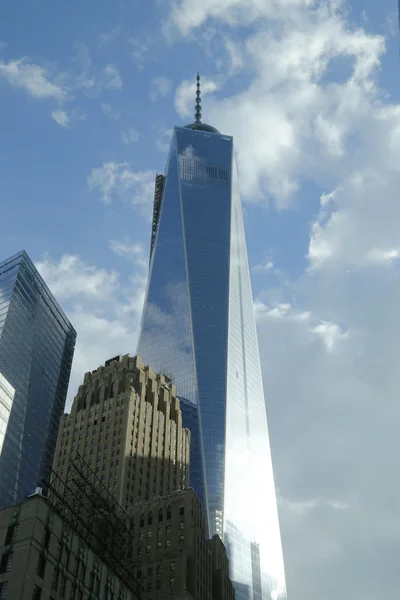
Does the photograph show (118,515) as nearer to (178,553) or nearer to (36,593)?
(178,553)

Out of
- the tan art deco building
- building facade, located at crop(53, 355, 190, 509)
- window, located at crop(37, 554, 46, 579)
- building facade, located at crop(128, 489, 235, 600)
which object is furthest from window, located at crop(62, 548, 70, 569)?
building facade, located at crop(53, 355, 190, 509)

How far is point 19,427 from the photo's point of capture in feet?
618

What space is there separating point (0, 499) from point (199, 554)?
60595 mm

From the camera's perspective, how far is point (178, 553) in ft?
395

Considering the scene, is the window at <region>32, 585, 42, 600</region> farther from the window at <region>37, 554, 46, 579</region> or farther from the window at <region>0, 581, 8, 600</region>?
the window at <region>0, 581, 8, 600</region>

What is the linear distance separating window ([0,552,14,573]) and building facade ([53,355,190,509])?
86.6 m

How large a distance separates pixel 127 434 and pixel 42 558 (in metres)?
102

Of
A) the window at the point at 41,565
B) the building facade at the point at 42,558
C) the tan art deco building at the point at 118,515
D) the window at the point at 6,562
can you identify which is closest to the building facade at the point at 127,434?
the tan art deco building at the point at 118,515

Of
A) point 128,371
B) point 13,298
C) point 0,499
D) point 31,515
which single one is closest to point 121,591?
point 31,515

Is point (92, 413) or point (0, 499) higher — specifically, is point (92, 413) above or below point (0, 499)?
above

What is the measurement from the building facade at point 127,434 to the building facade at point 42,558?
79.7 m

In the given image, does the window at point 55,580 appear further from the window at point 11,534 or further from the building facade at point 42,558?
the window at point 11,534

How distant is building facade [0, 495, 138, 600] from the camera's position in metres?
62.8

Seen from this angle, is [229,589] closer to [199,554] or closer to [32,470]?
[199,554]
